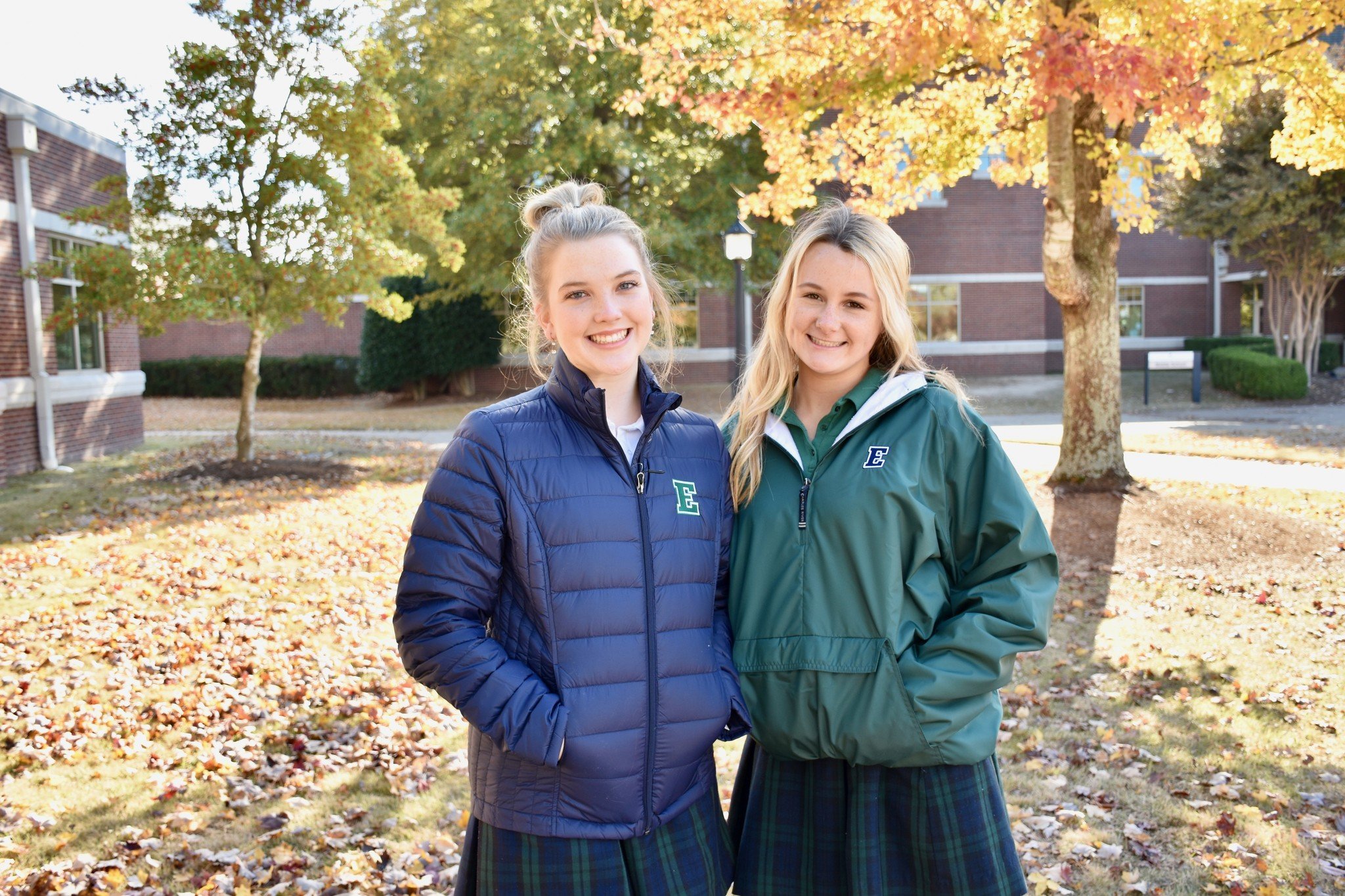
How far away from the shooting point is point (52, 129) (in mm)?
14391

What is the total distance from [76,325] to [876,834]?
14419 millimetres

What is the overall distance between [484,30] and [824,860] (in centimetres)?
2075

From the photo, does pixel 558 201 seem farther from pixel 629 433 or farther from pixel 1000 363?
pixel 1000 363

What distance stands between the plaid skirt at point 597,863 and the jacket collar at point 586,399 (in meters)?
0.86

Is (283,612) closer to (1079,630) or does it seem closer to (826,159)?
(1079,630)

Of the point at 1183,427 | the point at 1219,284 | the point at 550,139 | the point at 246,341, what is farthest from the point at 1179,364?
the point at 246,341

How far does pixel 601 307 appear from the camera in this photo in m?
2.39

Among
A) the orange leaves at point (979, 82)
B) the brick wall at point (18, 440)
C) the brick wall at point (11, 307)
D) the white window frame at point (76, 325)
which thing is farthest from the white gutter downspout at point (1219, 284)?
the brick wall at point (18, 440)

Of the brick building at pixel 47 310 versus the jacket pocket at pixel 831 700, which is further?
the brick building at pixel 47 310

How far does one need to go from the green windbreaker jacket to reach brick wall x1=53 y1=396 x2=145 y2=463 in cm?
1513

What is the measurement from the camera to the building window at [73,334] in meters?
14.7

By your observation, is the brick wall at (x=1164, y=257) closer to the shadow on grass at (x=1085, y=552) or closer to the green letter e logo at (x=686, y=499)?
the shadow on grass at (x=1085, y=552)

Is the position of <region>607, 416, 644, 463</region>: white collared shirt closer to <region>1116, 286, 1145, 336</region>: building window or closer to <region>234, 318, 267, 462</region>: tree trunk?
<region>234, 318, 267, 462</region>: tree trunk

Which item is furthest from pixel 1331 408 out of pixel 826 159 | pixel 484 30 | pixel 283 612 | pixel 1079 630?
pixel 283 612
